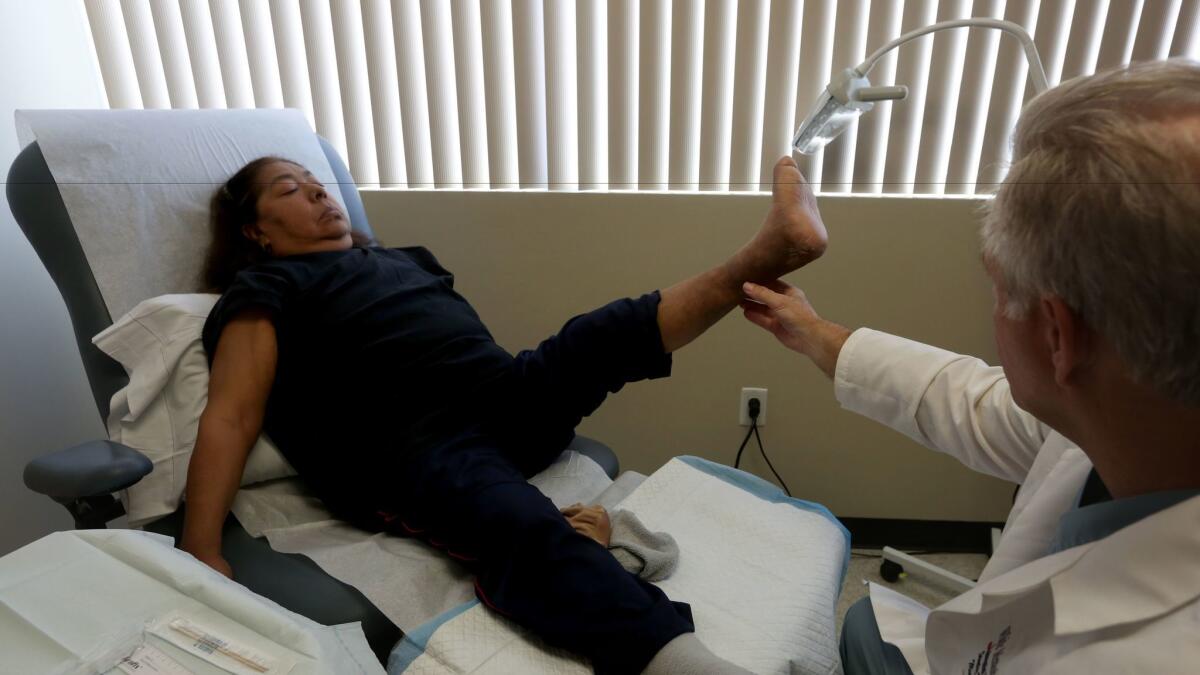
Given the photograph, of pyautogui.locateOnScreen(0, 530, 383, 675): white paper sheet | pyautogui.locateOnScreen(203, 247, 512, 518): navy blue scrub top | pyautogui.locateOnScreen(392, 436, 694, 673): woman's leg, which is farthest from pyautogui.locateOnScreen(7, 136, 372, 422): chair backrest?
pyautogui.locateOnScreen(392, 436, 694, 673): woman's leg

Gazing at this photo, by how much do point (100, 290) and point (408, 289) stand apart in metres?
0.48

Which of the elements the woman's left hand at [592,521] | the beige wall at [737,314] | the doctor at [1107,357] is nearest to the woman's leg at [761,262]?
the woman's left hand at [592,521]

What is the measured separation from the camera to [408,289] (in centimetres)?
126

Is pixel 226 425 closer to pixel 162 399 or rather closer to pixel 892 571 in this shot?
pixel 162 399

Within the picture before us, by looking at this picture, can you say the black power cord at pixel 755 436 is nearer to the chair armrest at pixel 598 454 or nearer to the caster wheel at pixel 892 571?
the caster wheel at pixel 892 571

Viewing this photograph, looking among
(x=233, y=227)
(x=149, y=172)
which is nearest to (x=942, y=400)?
(x=233, y=227)

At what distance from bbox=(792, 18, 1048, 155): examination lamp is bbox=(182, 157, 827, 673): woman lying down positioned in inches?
5.8

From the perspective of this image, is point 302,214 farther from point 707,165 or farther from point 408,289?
point 707,165

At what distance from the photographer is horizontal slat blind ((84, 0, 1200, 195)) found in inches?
49.4

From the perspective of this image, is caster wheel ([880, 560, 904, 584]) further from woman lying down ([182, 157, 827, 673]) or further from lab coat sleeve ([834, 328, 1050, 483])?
woman lying down ([182, 157, 827, 673])

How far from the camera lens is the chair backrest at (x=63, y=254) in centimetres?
105

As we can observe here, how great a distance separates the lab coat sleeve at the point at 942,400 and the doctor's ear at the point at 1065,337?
1.13ft

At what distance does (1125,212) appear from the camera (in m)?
0.44

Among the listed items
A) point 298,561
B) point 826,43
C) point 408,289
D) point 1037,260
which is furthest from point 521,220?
point 1037,260
